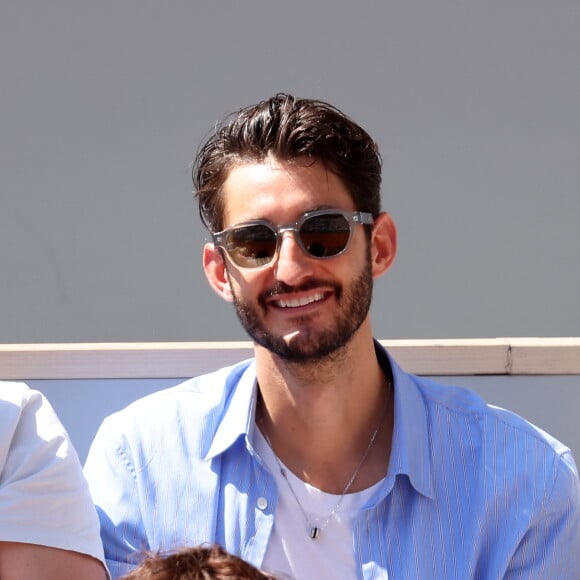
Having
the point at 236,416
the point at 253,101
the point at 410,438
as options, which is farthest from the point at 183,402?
the point at 253,101

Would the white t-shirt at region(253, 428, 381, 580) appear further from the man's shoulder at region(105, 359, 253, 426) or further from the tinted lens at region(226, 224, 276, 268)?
the tinted lens at region(226, 224, 276, 268)

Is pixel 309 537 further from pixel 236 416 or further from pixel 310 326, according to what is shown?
pixel 310 326

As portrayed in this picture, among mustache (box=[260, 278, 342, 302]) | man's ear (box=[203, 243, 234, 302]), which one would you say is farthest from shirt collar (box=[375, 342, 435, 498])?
man's ear (box=[203, 243, 234, 302])

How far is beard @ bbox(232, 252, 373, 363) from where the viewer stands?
2.10 metres

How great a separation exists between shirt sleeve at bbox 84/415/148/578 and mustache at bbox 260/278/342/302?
45cm

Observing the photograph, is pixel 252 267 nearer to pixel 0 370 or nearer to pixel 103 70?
pixel 0 370

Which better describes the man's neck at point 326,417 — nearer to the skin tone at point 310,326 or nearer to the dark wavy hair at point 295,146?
the skin tone at point 310,326

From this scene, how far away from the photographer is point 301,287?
6.80 ft

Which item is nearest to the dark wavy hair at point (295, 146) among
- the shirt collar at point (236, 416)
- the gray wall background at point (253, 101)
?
the shirt collar at point (236, 416)

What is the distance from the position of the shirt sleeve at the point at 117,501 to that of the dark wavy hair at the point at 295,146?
515 millimetres

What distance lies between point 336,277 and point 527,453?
51 cm

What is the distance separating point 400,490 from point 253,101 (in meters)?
2.33

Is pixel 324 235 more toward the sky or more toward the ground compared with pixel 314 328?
more toward the sky

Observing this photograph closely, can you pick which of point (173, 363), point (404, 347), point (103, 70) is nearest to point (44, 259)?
point (103, 70)
